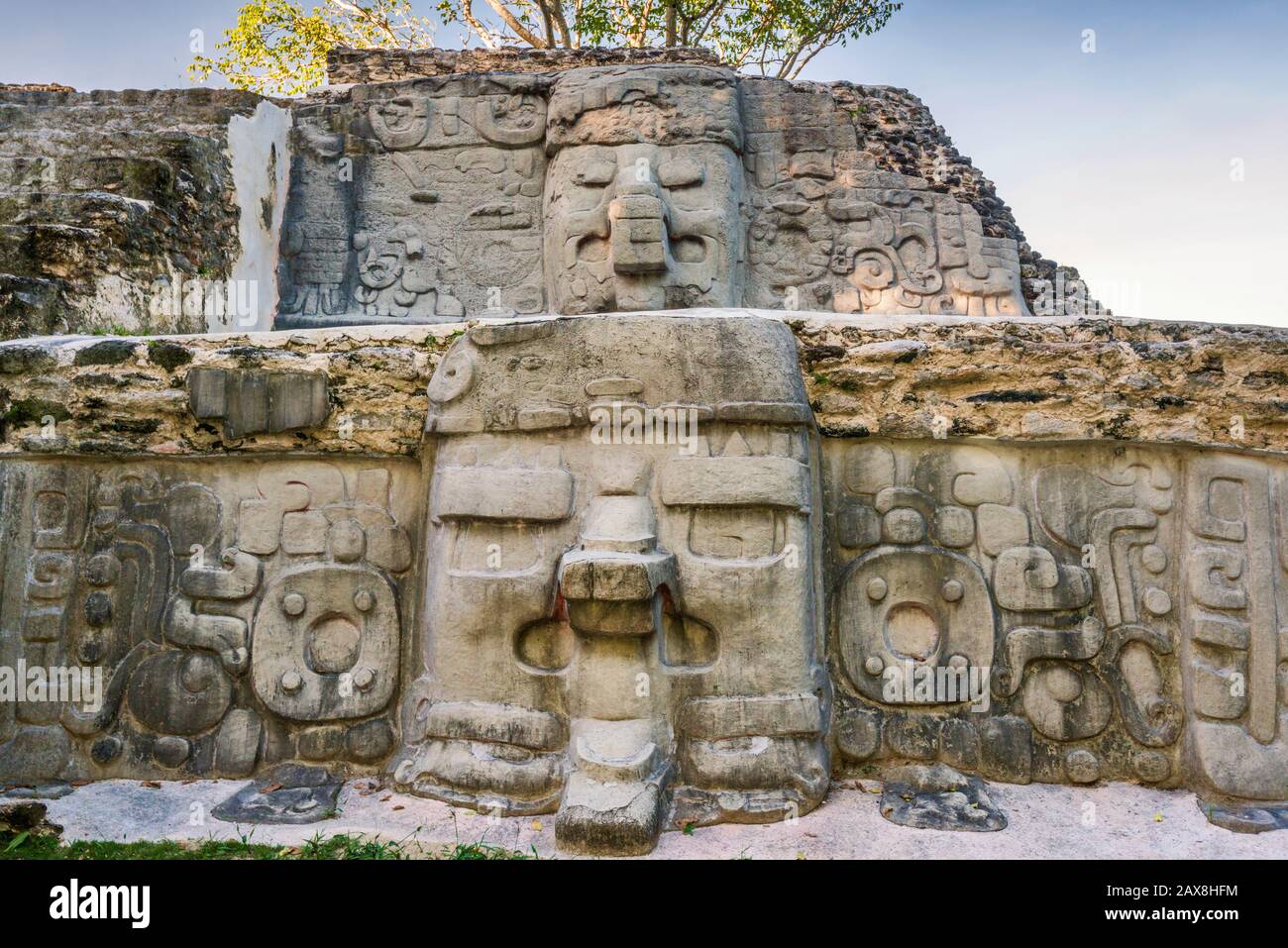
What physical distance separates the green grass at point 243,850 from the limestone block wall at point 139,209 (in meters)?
2.60

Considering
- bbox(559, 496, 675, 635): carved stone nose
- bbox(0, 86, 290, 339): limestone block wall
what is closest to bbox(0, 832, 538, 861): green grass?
bbox(559, 496, 675, 635): carved stone nose

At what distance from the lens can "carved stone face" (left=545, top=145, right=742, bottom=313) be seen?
6.22 metres

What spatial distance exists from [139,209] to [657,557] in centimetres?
402

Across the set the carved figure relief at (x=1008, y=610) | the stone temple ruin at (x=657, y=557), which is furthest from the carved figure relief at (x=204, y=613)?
the carved figure relief at (x=1008, y=610)

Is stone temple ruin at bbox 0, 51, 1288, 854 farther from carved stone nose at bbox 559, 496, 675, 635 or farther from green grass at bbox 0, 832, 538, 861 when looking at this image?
green grass at bbox 0, 832, 538, 861

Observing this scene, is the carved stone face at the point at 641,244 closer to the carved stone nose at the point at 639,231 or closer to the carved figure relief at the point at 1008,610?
the carved stone nose at the point at 639,231

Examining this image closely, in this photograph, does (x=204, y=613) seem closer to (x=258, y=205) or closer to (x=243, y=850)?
(x=243, y=850)

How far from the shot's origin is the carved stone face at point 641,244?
6223 millimetres

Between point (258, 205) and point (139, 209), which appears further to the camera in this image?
point (258, 205)

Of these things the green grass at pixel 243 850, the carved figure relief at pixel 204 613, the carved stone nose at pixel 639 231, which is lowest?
the green grass at pixel 243 850

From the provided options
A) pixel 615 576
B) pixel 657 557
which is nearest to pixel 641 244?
pixel 657 557

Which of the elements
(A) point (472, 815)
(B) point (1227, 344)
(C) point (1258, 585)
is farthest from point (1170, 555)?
(A) point (472, 815)

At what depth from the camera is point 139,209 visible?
16.6 ft

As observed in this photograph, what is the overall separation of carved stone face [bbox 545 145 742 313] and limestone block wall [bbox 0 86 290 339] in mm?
2026
